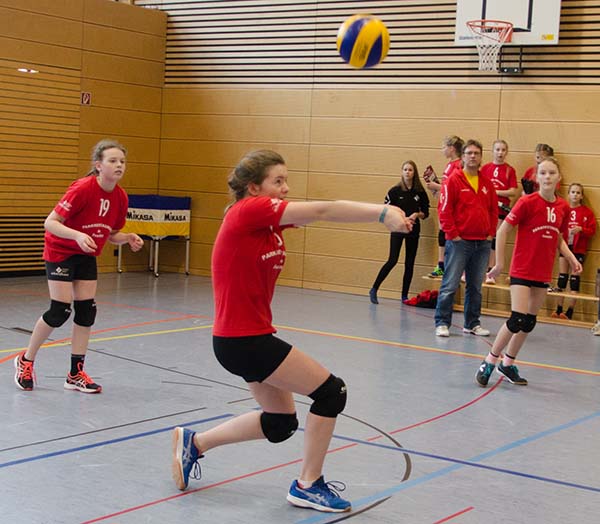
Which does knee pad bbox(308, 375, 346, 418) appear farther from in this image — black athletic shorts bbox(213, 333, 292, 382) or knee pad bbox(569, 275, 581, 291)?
knee pad bbox(569, 275, 581, 291)

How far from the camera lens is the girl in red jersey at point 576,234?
10.1 meters

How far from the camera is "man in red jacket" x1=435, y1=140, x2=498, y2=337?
859cm

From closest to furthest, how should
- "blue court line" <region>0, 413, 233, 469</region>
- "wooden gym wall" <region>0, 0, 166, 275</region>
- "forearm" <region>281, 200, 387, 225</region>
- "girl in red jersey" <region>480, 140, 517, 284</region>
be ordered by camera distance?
"forearm" <region>281, 200, 387, 225</region> → "blue court line" <region>0, 413, 233, 469</region> → "girl in red jersey" <region>480, 140, 517, 284</region> → "wooden gym wall" <region>0, 0, 166, 275</region>

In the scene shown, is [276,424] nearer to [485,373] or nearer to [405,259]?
[485,373]

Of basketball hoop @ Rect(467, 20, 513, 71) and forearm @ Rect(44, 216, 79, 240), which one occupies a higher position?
basketball hoop @ Rect(467, 20, 513, 71)

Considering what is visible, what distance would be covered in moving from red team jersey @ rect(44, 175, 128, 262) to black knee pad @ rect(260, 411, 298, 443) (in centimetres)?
218

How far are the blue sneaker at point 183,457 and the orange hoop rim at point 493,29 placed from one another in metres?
7.75

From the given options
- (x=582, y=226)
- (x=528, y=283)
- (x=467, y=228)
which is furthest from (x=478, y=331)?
(x=528, y=283)

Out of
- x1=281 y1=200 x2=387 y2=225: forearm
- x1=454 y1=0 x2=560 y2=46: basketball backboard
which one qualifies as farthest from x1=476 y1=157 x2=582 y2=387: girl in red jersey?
x1=454 y1=0 x2=560 y2=46: basketball backboard

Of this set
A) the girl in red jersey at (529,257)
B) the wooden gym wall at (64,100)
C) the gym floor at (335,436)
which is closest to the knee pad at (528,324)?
the girl in red jersey at (529,257)

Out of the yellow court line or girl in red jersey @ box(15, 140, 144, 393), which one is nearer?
girl in red jersey @ box(15, 140, 144, 393)

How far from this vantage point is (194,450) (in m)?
4.07

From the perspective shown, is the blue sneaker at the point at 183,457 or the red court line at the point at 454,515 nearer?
the red court line at the point at 454,515

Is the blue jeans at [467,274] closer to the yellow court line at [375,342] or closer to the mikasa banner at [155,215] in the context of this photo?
the yellow court line at [375,342]
